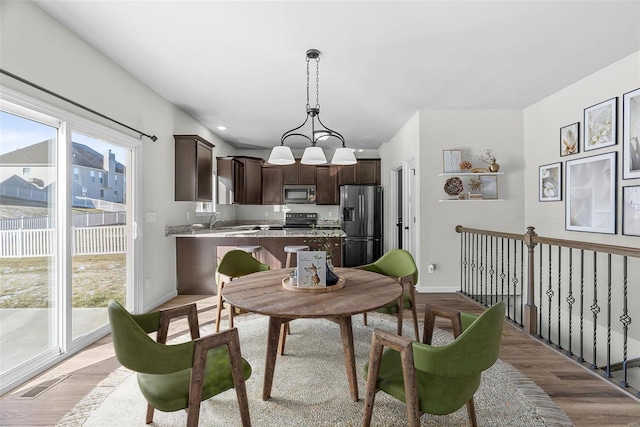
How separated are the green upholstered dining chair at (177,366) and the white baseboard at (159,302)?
7.25 ft

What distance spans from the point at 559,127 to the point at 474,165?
3.12 ft

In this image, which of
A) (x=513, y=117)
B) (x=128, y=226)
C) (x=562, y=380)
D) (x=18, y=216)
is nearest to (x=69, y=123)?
(x=18, y=216)

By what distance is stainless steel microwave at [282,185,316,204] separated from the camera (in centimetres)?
639

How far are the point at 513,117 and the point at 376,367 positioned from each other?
13.3 feet

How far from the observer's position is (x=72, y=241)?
2439mm

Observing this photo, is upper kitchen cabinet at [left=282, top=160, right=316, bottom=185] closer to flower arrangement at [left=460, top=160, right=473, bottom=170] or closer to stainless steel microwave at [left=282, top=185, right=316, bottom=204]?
stainless steel microwave at [left=282, top=185, right=316, bottom=204]

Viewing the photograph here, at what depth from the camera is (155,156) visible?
11.5ft

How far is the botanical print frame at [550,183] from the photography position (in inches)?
138

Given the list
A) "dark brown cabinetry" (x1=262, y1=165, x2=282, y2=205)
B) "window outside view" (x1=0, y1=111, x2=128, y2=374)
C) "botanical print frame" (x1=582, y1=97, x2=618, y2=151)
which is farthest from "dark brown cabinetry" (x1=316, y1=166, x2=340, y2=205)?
"botanical print frame" (x1=582, y1=97, x2=618, y2=151)

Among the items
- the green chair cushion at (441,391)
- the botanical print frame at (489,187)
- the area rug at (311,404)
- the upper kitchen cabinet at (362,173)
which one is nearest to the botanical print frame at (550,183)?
the botanical print frame at (489,187)

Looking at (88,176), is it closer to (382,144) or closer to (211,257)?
(211,257)

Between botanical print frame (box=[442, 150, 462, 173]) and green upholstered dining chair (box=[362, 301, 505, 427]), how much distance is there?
3076mm

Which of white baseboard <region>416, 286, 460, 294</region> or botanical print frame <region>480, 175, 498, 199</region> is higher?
botanical print frame <region>480, 175, 498, 199</region>

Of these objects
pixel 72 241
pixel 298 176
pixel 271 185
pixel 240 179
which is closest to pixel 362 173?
pixel 298 176
